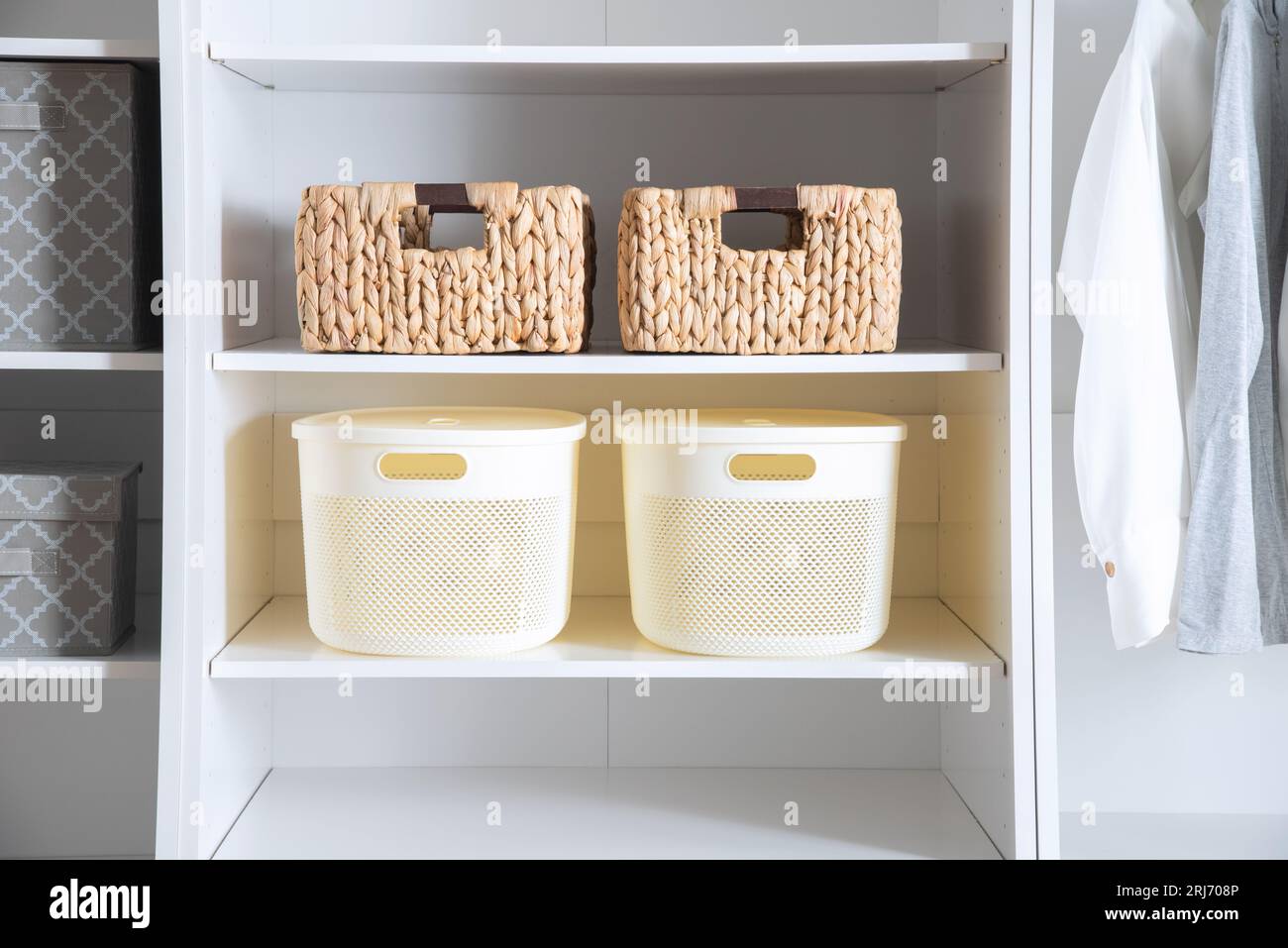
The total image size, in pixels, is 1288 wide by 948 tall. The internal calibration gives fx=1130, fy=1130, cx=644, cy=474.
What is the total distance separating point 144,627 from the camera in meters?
1.52

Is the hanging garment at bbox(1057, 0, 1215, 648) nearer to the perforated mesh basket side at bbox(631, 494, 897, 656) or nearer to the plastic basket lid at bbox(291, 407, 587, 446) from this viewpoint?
the perforated mesh basket side at bbox(631, 494, 897, 656)

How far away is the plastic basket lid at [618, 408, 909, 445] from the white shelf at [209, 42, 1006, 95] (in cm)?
43

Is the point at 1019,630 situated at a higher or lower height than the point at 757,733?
higher

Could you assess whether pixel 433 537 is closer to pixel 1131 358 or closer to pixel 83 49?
pixel 83 49

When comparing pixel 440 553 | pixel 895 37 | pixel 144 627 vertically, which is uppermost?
pixel 895 37

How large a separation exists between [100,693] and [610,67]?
122 cm

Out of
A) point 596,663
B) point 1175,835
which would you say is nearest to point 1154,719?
point 1175,835

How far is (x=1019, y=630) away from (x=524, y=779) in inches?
31.3

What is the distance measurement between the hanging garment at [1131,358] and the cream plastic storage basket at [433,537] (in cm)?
63

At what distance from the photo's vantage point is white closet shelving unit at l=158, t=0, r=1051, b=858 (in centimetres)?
133

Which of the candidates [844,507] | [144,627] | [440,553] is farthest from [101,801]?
[844,507]

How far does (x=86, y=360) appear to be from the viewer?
131 centimetres
